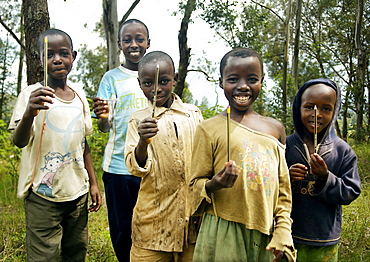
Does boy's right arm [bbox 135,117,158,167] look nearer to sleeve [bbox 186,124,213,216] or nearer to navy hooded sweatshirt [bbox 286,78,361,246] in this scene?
sleeve [bbox 186,124,213,216]

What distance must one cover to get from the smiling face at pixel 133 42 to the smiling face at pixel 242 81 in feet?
3.46

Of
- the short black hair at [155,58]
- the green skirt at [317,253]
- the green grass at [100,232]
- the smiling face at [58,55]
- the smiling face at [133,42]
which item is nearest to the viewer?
the green skirt at [317,253]

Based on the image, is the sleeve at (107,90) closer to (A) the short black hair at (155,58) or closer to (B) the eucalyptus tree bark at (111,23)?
(A) the short black hair at (155,58)

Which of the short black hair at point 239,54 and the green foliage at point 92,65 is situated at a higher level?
the green foliage at point 92,65

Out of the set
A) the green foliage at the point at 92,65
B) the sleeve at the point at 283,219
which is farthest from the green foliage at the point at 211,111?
the green foliage at the point at 92,65

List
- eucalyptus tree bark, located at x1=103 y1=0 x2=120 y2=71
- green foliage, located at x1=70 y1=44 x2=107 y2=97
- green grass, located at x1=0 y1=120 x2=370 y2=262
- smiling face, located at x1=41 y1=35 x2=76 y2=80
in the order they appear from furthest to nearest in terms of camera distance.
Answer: green foliage, located at x1=70 y1=44 x2=107 y2=97 → eucalyptus tree bark, located at x1=103 y1=0 x2=120 y2=71 → green grass, located at x1=0 y1=120 x2=370 y2=262 → smiling face, located at x1=41 y1=35 x2=76 y2=80

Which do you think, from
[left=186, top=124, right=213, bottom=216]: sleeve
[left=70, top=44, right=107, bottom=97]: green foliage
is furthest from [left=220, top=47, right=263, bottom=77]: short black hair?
[left=70, top=44, right=107, bottom=97]: green foliage

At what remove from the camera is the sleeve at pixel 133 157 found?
190 centimetres

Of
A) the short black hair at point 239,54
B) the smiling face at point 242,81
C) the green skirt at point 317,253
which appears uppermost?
the short black hair at point 239,54

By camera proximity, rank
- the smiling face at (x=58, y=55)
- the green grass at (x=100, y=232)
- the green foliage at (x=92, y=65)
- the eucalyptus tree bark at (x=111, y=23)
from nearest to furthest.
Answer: the smiling face at (x=58, y=55)
the green grass at (x=100, y=232)
the eucalyptus tree bark at (x=111, y=23)
the green foliage at (x=92, y=65)

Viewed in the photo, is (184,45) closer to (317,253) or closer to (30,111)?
(30,111)

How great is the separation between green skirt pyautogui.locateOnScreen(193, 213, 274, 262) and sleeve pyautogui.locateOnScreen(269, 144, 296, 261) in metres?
0.11

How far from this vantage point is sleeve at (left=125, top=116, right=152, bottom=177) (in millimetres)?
1896

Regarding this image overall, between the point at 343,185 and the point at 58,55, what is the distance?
1830mm
